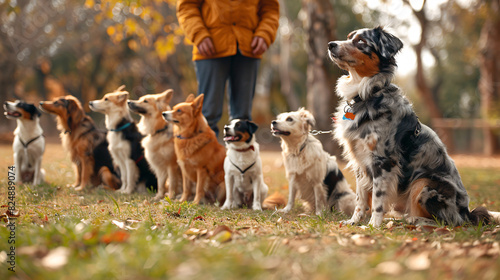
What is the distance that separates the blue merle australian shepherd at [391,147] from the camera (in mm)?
3535

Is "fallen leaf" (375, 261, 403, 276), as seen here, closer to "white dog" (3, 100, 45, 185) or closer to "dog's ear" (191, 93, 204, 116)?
"dog's ear" (191, 93, 204, 116)

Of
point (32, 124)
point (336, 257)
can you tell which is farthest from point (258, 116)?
point (336, 257)

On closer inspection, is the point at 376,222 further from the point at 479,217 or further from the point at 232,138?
the point at 232,138

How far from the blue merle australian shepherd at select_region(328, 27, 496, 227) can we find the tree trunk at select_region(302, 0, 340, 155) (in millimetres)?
6653

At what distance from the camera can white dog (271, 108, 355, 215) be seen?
4.66 meters

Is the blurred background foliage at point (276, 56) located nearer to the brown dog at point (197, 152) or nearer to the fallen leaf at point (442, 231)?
the brown dog at point (197, 152)

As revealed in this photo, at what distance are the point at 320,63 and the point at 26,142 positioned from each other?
7480 mm

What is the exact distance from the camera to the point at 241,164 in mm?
4836

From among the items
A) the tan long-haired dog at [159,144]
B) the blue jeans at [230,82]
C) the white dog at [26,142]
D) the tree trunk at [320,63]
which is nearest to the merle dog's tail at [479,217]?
the blue jeans at [230,82]

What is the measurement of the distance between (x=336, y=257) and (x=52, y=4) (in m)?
24.3

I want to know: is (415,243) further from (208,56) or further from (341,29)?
(341,29)

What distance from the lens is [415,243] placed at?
8.86ft

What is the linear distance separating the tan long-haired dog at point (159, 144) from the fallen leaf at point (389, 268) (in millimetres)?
3912

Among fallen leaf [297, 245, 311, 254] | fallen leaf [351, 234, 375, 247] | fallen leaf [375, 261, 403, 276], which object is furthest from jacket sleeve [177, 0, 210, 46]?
fallen leaf [375, 261, 403, 276]
